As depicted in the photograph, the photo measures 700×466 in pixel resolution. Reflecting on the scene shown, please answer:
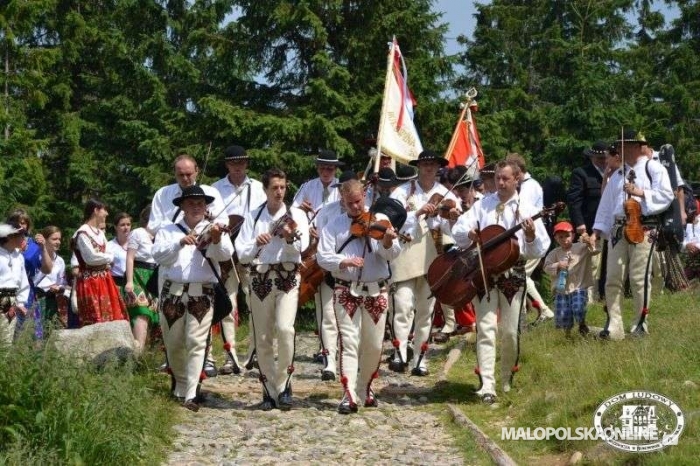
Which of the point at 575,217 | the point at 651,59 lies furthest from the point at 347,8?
the point at 651,59

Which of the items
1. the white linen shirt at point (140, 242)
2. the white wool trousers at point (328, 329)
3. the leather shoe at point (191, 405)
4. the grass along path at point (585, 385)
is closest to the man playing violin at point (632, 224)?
the grass along path at point (585, 385)

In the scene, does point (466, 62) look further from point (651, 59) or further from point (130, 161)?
point (130, 161)

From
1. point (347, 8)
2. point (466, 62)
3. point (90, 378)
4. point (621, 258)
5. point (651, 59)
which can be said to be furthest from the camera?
point (651, 59)

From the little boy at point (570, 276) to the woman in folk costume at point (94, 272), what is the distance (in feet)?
15.4

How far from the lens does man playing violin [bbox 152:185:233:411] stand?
9.17 m

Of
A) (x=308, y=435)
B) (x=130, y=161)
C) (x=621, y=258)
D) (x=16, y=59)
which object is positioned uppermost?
(x=16, y=59)

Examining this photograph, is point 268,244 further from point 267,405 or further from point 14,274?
point 14,274

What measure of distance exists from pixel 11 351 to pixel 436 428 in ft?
11.3

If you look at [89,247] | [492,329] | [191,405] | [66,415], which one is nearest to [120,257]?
[89,247]

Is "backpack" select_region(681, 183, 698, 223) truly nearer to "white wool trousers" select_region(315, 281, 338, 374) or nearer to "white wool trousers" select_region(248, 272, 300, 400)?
"white wool trousers" select_region(315, 281, 338, 374)

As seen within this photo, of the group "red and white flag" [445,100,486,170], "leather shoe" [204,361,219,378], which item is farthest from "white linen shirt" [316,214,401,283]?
"red and white flag" [445,100,486,170]

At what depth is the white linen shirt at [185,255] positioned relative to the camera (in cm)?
912

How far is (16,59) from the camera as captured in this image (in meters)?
22.8

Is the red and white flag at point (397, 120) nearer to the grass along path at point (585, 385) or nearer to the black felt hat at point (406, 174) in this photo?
the black felt hat at point (406, 174)
